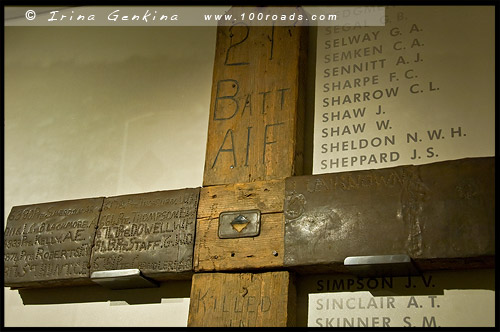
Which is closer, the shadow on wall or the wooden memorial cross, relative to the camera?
the wooden memorial cross

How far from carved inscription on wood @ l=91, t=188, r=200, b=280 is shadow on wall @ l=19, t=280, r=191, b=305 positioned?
0.40 feet

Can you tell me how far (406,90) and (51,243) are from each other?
4.99ft

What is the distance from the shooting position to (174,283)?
7.92ft

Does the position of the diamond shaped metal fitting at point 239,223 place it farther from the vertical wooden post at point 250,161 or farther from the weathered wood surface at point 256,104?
the weathered wood surface at point 256,104

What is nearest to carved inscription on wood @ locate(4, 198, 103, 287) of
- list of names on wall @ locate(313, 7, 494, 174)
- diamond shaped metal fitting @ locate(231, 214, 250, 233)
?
diamond shaped metal fitting @ locate(231, 214, 250, 233)

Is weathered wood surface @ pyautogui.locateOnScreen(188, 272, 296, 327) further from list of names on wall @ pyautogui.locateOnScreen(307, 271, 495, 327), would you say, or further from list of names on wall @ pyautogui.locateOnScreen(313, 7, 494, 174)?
list of names on wall @ pyautogui.locateOnScreen(313, 7, 494, 174)

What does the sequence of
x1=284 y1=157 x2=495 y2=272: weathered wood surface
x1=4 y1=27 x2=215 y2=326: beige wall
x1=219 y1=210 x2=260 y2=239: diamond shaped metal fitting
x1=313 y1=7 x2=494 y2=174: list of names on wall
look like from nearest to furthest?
1. x1=284 y1=157 x2=495 y2=272: weathered wood surface
2. x1=219 y1=210 x2=260 y2=239: diamond shaped metal fitting
3. x1=313 y1=7 x2=494 y2=174: list of names on wall
4. x1=4 y1=27 x2=215 y2=326: beige wall

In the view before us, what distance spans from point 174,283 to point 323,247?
638 millimetres

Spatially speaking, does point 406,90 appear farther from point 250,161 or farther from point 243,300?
point 243,300

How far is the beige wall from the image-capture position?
251cm

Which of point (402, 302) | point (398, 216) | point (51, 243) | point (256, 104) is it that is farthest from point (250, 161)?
point (51, 243)

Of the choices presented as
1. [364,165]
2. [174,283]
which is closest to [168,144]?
[174,283]

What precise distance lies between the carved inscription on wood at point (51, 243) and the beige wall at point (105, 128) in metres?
0.17

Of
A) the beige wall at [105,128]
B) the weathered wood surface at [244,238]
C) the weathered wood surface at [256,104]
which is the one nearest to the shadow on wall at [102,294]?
the beige wall at [105,128]
